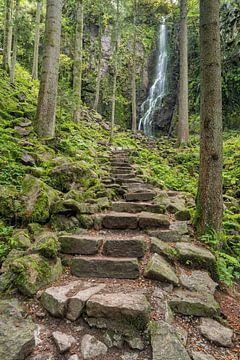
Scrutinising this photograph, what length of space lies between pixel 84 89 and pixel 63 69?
205cm

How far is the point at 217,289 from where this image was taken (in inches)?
126

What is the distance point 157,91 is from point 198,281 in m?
18.9

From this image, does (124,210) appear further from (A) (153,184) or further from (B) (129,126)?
(B) (129,126)

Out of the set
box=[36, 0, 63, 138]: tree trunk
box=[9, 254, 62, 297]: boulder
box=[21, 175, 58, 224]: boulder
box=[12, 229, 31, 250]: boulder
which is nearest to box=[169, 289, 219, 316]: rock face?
box=[9, 254, 62, 297]: boulder

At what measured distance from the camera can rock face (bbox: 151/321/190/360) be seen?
6.86 feet

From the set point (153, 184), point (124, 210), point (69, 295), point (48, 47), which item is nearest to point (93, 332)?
point (69, 295)

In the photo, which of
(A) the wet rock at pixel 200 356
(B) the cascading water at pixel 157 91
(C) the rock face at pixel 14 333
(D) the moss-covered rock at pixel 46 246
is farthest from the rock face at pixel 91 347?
(B) the cascading water at pixel 157 91

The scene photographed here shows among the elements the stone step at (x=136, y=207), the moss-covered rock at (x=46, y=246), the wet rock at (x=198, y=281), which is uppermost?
the stone step at (x=136, y=207)

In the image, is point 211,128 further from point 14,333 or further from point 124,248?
point 14,333

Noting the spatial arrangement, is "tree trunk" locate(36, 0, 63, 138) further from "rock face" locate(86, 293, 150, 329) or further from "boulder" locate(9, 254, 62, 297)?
"rock face" locate(86, 293, 150, 329)

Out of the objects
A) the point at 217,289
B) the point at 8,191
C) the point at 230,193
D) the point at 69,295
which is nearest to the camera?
the point at 69,295

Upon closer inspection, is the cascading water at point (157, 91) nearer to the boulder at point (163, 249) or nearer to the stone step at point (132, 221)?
the stone step at point (132, 221)

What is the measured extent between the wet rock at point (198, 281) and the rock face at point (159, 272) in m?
0.12

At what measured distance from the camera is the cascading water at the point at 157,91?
19.0 meters
